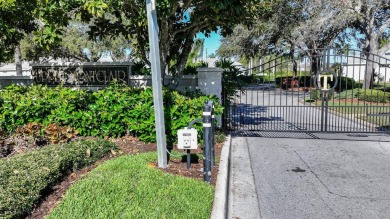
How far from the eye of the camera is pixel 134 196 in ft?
12.3

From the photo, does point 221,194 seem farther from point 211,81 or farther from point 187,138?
point 211,81

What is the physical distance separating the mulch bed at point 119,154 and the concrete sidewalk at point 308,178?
1.79ft

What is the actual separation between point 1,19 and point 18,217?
461 cm

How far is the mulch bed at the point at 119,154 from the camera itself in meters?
3.63

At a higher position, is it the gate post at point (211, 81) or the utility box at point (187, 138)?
the gate post at point (211, 81)

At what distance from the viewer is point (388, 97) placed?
16.5 meters

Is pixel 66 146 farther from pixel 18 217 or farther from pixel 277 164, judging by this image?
pixel 277 164

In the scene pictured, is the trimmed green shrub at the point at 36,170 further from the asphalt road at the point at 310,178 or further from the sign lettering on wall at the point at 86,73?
the sign lettering on wall at the point at 86,73

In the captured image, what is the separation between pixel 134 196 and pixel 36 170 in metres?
1.30

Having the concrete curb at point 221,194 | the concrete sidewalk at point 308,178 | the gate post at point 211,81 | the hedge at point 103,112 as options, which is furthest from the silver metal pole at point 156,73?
the gate post at point 211,81

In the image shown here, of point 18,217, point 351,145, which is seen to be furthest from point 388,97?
point 18,217

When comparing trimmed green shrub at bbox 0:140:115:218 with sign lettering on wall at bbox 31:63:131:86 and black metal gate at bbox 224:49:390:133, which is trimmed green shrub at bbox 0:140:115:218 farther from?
black metal gate at bbox 224:49:390:133

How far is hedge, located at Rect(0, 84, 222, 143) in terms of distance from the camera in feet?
20.8

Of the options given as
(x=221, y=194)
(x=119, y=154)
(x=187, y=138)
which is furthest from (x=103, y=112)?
(x=221, y=194)
